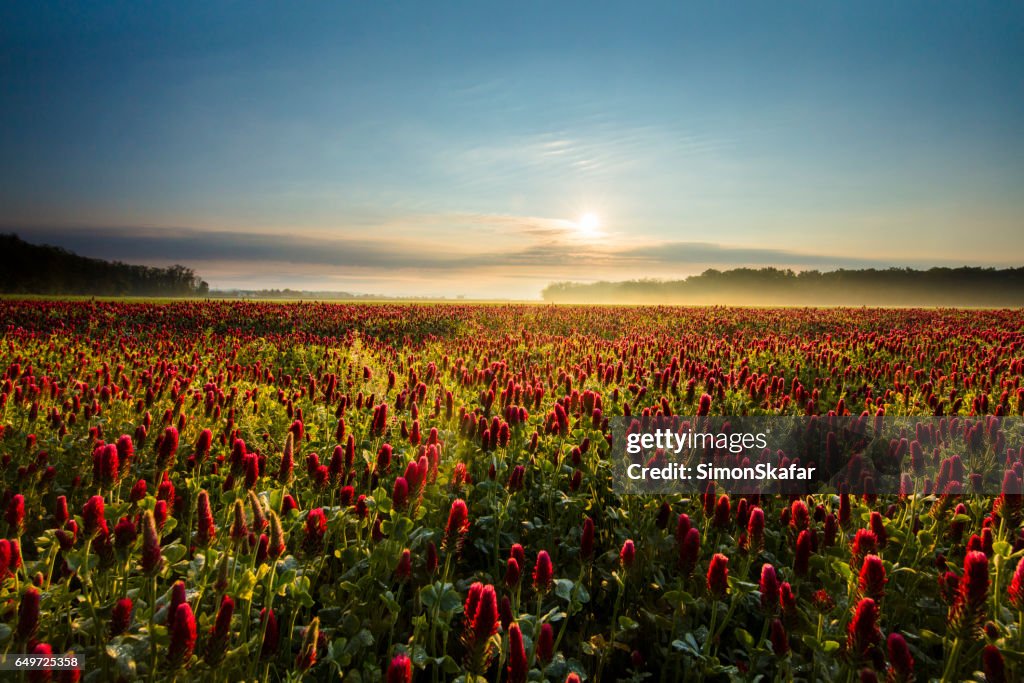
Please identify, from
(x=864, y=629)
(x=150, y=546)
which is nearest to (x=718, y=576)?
(x=864, y=629)

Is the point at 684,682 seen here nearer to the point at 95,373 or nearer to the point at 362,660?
the point at 362,660

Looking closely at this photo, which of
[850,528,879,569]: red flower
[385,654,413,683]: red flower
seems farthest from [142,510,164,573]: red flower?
[850,528,879,569]: red flower

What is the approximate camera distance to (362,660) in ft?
8.30

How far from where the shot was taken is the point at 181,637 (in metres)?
1.88

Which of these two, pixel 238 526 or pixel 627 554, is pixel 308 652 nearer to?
pixel 238 526

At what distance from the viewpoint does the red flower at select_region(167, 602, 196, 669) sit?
187 cm

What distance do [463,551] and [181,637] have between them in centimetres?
222

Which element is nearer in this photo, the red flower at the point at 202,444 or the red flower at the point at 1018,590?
the red flower at the point at 1018,590

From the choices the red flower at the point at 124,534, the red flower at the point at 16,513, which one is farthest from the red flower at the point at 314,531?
the red flower at the point at 16,513

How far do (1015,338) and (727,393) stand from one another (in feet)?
40.6

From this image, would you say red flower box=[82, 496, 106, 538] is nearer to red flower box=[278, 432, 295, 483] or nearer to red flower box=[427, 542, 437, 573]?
red flower box=[278, 432, 295, 483]

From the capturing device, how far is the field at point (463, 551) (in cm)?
223

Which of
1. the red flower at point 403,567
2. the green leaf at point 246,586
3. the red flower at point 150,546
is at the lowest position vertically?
the red flower at point 403,567

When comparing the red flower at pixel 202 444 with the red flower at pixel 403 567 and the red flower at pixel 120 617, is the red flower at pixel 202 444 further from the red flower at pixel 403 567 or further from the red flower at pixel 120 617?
the red flower at pixel 403 567
